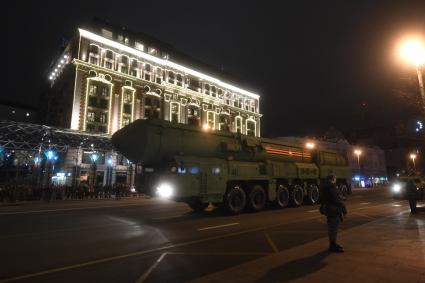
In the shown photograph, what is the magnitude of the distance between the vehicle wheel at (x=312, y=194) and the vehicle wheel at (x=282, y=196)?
2.60 meters

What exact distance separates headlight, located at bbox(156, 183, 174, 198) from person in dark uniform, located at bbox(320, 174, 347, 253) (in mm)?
6726

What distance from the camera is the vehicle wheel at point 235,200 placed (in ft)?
48.3

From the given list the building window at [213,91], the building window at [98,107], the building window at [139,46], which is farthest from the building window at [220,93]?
the building window at [98,107]

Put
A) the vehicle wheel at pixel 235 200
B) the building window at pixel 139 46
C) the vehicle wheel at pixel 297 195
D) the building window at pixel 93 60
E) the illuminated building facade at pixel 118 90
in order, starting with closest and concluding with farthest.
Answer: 1. the vehicle wheel at pixel 235 200
2. the vehicle wheel at pixel 297 195
3. the illuminated building facade at pixel 118 90
4. the building window at pixel 93 60
5. the building window at pixel 139 46

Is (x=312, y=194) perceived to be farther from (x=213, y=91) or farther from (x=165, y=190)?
(x=213, y=91)

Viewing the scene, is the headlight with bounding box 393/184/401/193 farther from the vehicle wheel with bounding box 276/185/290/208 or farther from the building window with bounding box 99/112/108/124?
the building window with bounding box 99/112/108/124

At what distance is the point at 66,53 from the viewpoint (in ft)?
181

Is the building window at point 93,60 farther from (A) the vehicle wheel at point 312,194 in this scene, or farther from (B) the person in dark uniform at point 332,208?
(B) the person in dark uniform at point 332,208

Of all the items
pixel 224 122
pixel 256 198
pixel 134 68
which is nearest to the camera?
pixel 256 198

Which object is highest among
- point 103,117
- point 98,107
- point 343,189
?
point 98,107

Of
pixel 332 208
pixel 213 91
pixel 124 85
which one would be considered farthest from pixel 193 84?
pixel 332 208

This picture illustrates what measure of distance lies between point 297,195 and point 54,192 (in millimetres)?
24588

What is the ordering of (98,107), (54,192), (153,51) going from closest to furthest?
(54,192) → (98,107) → (153,51)

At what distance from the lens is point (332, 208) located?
7.36m
